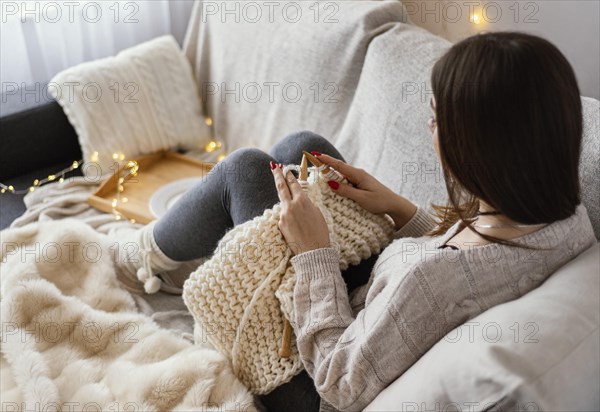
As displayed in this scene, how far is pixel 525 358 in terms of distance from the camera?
2.69 feet

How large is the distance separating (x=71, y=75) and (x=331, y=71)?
0.68 m

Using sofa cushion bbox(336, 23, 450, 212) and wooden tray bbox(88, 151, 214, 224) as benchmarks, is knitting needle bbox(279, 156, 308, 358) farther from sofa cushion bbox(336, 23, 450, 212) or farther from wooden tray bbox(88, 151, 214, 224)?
wooden tray bbox(88, 151, 214, 224)

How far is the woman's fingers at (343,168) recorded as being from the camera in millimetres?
1260

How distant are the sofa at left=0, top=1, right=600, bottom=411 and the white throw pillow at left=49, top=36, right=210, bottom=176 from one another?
7 centimetres

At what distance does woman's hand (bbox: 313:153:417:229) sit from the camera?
49.5 inches

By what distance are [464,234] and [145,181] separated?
1066 mm

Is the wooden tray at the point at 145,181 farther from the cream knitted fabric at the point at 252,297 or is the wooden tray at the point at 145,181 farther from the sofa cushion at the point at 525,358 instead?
the sofa cushion at the point at 525,358

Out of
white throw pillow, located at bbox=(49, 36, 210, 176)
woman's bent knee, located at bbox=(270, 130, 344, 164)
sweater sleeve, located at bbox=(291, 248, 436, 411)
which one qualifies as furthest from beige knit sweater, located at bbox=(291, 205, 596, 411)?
white throw pillow, located at bbox=(49, 36, 210, 176)

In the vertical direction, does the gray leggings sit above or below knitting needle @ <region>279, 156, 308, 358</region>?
above

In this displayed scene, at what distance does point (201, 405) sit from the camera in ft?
3.77

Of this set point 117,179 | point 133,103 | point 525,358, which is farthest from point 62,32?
point 525,358

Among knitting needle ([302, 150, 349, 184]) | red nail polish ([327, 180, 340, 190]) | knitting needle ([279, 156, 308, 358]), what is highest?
knitting needle ([302, 150, 349, 184])

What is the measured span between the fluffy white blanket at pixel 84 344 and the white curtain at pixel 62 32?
0.57 metres

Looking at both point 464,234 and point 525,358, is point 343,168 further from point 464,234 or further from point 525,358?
point 525,358
